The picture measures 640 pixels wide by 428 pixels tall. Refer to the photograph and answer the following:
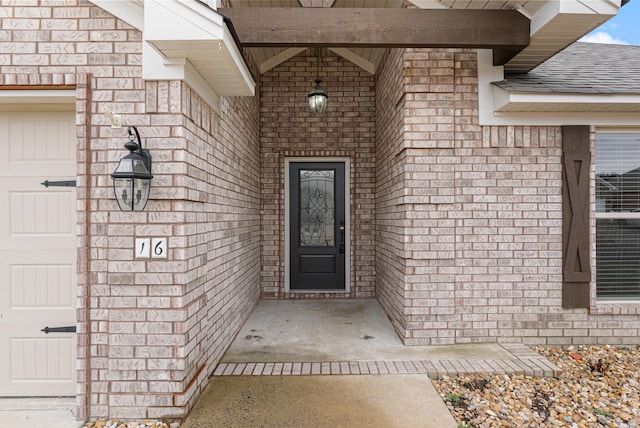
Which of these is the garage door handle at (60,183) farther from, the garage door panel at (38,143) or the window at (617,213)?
the window at (617,213)

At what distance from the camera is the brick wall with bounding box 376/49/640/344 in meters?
3.12

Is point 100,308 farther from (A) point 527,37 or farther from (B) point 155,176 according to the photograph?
(A) point 527,37

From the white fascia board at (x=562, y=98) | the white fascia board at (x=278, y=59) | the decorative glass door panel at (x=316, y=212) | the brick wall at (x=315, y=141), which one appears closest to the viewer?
the white fascia board at (x=562, y=98)

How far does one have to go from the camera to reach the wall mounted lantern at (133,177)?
2.03 metres

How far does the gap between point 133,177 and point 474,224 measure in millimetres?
2867

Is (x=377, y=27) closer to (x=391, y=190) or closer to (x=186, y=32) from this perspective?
(x=186, y=32)

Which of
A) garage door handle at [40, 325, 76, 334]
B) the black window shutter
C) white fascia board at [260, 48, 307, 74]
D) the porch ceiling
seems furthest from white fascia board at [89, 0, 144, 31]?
the black window shutter

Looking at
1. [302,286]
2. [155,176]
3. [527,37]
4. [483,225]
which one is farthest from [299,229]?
[527,37]

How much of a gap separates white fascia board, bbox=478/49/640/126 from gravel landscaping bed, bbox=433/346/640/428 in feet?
7.16

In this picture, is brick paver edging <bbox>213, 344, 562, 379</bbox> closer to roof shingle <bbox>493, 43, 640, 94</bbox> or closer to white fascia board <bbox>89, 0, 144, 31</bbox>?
roof shingle <bbox>493, 43, 640, 94</bbox>

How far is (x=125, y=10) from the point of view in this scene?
221 cm

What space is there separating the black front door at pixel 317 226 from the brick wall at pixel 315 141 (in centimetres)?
16

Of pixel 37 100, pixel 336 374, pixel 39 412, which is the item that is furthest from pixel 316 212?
pixel 39 412

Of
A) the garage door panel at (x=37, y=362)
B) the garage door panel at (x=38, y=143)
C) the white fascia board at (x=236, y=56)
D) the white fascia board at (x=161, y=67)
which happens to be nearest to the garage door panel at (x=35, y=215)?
the garage door panel at (x=38, y=143)
